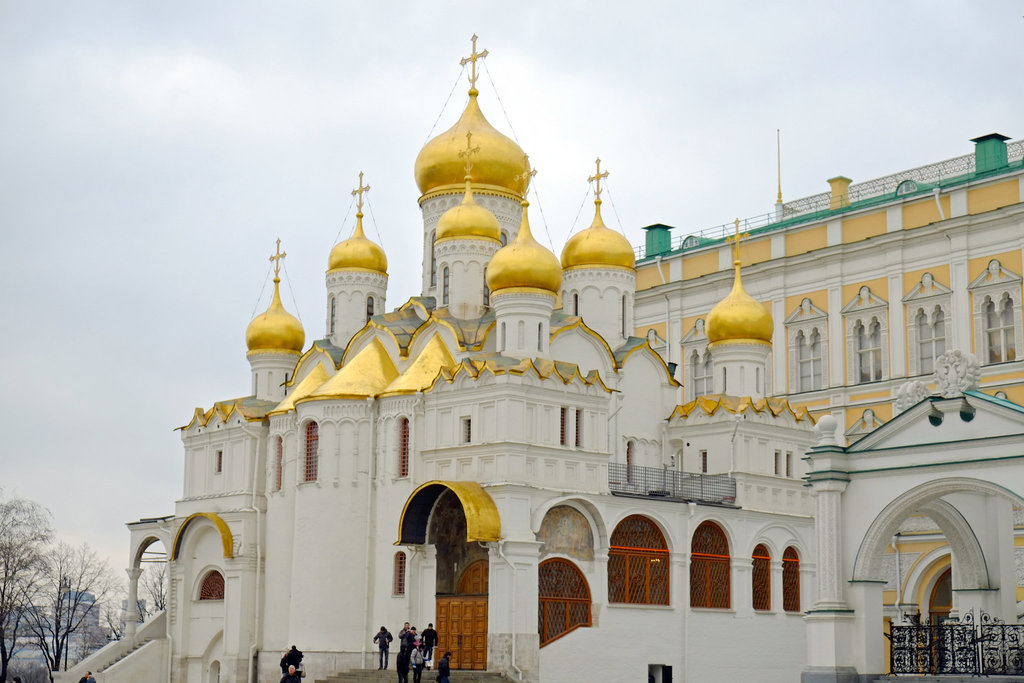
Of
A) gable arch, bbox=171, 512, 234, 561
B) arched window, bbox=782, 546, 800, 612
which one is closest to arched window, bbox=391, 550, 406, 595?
gable arch, bbox=171, 512, 234, 561

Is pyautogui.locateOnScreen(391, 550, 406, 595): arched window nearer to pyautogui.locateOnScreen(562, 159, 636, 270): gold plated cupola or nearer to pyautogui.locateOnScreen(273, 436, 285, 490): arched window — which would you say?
pyautogui.locateOnScreen(273, 436, 285, 490): arched window

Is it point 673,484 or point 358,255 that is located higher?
point 358,255

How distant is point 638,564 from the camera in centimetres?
2733

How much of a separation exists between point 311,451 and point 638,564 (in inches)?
282

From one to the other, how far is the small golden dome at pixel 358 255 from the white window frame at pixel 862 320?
40.0 ft

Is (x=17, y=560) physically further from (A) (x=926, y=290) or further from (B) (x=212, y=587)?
(A) (x=926, y=290)

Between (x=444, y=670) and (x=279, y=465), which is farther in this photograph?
(x=279, y=465)

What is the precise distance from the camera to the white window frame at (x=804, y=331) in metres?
36.2

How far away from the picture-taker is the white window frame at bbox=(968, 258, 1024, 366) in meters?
32.1

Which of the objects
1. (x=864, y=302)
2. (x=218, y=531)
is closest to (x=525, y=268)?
(x=218, y=531)

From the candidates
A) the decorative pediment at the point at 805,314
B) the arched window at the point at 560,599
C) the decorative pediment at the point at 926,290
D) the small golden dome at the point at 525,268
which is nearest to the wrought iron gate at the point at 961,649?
the arched window at the point at 560,599

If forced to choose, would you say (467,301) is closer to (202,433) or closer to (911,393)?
(202,433)

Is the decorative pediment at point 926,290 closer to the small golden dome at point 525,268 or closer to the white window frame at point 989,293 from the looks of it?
the white window frame at point 989,293

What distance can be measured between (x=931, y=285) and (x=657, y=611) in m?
12.1
